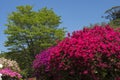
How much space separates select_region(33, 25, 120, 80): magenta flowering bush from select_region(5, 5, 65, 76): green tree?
29230 mm

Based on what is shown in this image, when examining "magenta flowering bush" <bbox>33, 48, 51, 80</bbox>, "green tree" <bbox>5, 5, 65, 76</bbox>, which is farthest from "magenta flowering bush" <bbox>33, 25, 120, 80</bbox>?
"green tree" <bbox>5, 5, 65, 76</bbox>

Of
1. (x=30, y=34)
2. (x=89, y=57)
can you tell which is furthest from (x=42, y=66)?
(x=30, y=34)

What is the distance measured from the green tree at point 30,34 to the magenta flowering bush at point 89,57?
95.9 ft

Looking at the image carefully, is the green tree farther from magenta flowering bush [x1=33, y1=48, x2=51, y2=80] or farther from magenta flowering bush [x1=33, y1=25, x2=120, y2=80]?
magenta flowering bush [x1=33, y1=25, x2=120, y2=80]

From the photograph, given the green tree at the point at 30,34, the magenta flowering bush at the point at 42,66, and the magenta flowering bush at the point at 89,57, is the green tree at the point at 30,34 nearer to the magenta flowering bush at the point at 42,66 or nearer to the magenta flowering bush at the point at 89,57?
the magenta flowering bush at the point at 42,66

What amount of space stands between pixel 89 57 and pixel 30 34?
31.3 metres

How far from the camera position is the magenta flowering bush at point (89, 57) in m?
13.0

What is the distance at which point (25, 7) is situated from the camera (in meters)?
46.8

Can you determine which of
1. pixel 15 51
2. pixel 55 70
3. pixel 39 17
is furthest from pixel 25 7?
pixel 55 70

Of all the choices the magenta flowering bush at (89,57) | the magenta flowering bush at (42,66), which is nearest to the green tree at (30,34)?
the magenta flowering bush at (42,66)

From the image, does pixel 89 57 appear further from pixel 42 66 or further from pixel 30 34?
pixel 30 34

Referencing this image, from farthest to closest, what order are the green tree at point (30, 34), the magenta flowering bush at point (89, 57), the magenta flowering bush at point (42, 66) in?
the green tree at point (30, 34)
the magenta flowering bush at point (42, 66)
the magenta flowering bush at point (89, 57)

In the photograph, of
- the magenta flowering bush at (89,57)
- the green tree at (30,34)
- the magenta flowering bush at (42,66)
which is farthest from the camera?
the green tree at (30,34)

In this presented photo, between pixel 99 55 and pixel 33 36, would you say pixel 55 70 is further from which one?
pixel 33 36
